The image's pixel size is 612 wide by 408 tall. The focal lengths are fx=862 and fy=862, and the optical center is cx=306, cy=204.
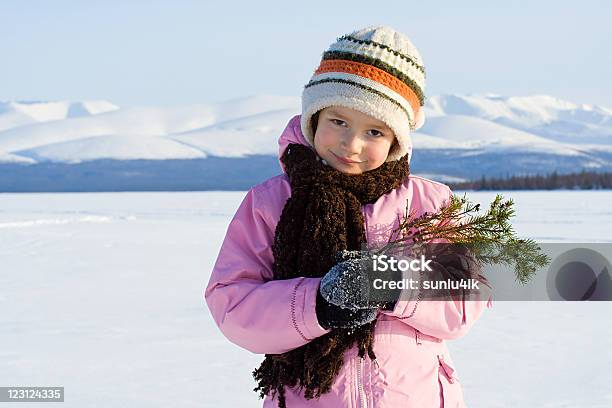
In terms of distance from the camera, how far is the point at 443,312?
4.97 ft

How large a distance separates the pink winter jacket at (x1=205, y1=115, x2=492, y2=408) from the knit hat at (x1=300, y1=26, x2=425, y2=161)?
0.14 metres

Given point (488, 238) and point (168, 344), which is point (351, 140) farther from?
point (168, 344)

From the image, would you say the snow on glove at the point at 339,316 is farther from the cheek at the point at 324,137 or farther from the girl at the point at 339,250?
the cheek at the point at 324,137

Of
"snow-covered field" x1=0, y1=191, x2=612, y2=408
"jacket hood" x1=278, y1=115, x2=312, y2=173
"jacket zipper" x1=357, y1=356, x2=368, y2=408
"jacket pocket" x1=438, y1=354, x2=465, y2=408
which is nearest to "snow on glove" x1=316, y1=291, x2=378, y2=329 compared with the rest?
"jacket zipper" x1=357, y1=356, x2=368, y2=408

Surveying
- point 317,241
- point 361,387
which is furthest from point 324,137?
point 361,387

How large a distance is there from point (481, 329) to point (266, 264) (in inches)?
140

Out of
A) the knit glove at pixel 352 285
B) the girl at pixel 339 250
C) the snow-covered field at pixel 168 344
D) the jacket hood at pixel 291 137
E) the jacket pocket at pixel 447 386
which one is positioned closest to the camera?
the knit glove at pixel 352 285

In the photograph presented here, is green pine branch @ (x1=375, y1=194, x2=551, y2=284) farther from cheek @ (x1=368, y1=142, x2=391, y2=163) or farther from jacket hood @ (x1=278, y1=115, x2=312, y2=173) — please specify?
jacket hood @ (x1=278, y1=115, x2=312, y2=173)

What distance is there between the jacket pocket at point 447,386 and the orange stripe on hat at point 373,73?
0.50m

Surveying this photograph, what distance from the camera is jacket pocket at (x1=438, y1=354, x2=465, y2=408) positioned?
1.58 meters

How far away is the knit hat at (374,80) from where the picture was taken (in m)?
1.60

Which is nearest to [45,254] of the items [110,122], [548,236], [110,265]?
[110,265]

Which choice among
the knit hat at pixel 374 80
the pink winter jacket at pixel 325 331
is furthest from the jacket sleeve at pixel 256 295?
the knit hat at pixel 374 80

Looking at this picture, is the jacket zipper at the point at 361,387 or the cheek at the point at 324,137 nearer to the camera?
the jacket zipper at the point at 361,387
